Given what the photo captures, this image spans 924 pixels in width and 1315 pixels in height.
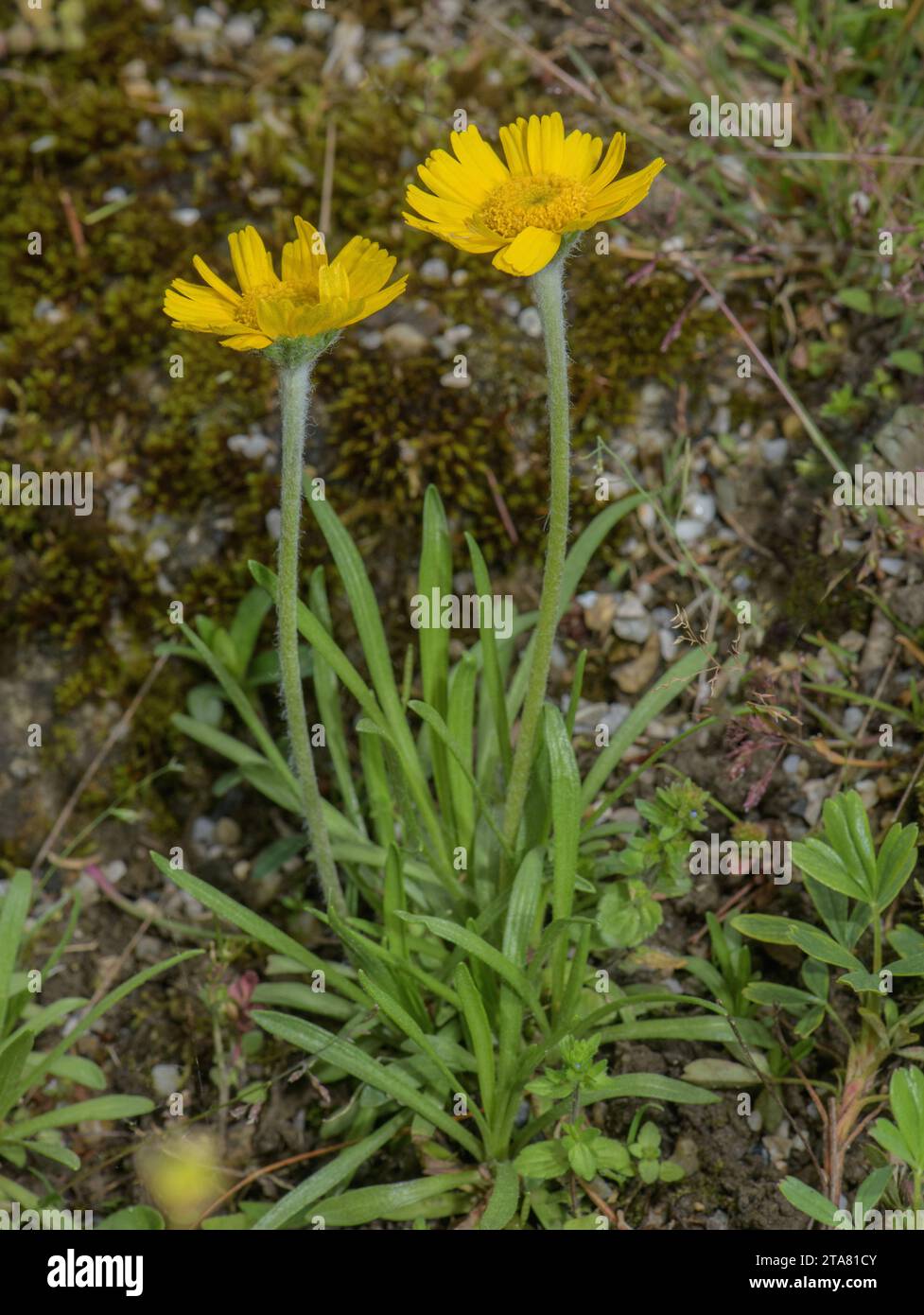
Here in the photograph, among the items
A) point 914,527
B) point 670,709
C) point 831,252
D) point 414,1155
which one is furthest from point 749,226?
point 414,1155

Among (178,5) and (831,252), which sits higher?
(178,5)

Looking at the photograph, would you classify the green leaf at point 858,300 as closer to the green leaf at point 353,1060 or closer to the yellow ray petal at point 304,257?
the yellow ray petal at point 304,257

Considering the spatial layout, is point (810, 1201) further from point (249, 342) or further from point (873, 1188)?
point (249, 342)

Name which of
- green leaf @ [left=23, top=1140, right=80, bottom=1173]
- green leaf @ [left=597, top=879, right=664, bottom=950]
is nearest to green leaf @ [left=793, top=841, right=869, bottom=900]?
green leaf @ [left=597, top=879, right=664, bottom=950]

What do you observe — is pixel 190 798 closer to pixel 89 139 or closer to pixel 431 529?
pixel 431 529

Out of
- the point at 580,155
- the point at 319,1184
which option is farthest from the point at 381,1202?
the point at 580,155

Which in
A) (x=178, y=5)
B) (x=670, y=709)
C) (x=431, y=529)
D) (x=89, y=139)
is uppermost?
(x=178, y=5)

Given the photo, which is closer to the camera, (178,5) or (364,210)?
(364,210)

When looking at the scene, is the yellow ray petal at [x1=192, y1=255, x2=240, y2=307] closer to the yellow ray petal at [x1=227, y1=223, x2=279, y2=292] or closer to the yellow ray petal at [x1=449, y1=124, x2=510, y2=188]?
the yellow ray petal at [x1=227, y1=223, x2=279, y2=292]
